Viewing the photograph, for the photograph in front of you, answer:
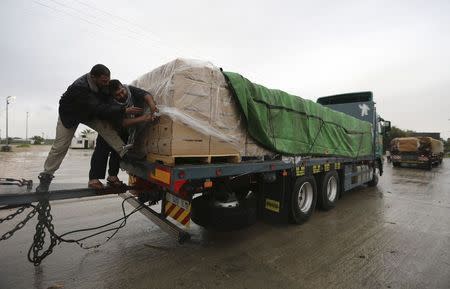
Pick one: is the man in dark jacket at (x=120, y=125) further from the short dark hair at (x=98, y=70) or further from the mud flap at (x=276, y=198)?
the mud flap at (x=276, y=198)

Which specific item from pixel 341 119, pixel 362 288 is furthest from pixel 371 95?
pixel 362 288

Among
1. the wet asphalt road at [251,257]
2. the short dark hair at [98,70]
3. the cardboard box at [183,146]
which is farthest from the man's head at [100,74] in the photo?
the wet asphalt road at [251,257]

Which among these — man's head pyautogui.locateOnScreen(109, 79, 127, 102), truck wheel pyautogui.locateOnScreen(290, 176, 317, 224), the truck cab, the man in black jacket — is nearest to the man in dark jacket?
man's head pyautogui.locateOnScreen(109, 79, 127, 102)

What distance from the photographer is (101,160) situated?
378cm

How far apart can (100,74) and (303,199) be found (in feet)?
14.3

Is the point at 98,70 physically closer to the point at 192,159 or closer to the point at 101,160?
the point at 101,160

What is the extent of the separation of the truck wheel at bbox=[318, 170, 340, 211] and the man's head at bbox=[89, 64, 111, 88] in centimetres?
482

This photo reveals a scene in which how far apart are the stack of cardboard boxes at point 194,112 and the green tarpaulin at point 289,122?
0.71ft

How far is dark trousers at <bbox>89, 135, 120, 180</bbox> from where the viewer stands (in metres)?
3.69

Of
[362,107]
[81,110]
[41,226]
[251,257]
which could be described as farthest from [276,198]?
[362,107]

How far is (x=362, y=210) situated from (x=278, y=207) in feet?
9.48

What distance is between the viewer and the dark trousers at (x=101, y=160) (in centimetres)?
369

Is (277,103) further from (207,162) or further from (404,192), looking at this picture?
(404,192)

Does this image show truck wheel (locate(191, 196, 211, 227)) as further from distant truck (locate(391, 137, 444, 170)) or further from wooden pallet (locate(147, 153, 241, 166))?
distant truck (locate(391, 137, 444, 170))
